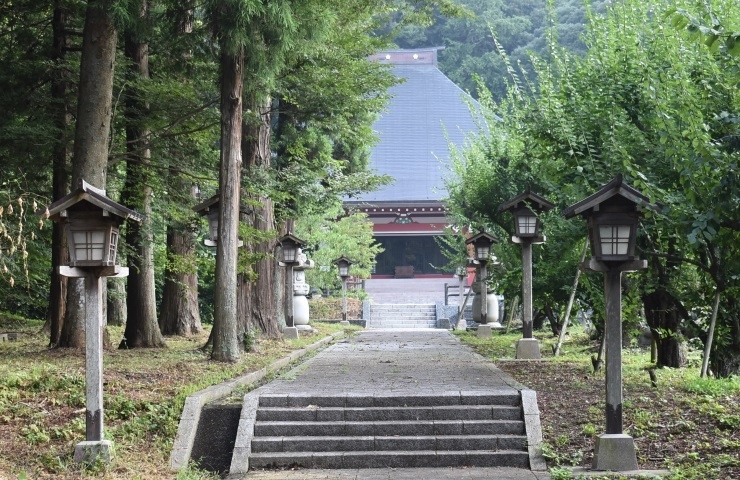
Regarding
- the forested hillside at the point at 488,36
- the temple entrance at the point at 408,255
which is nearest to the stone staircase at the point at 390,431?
the temple entrance at the point at 408,255

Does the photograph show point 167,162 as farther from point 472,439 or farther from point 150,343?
point 472,439

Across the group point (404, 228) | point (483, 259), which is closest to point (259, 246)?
point (483, 259)

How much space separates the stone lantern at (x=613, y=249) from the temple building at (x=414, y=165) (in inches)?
1160

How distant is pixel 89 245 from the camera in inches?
291

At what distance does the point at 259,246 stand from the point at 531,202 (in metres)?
5.83

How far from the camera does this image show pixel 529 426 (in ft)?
27.2

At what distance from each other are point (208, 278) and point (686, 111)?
20.8m

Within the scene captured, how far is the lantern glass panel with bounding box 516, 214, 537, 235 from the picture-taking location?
14078 millimetres

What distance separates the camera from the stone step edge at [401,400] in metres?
8.97

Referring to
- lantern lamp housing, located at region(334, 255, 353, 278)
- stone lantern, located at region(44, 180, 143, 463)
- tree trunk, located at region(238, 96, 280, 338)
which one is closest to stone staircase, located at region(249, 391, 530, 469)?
stone lantern, located at region(44, 180, 143, 463)

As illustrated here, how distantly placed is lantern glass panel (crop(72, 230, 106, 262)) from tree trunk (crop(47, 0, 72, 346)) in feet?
20.0

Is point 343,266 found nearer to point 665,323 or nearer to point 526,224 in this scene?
point 526,224

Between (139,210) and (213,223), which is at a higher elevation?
(139,210)

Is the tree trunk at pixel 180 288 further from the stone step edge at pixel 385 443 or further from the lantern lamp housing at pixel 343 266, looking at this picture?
the lantern lamp housing at pixel 343 266
